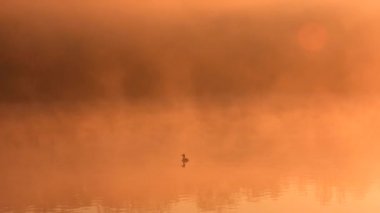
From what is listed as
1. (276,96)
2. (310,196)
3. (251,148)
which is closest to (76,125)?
(251,148)

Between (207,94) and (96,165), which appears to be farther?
(207,94)

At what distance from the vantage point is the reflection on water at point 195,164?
15.5m

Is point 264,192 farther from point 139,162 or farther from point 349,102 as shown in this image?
point 349,102

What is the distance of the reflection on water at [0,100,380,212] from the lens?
50.8 ft

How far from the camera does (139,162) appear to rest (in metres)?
22.1

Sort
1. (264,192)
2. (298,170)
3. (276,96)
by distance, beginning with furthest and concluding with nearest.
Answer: (276,96) → (298,170) → (264,192)

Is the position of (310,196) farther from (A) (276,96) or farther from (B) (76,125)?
(A) (276,96)

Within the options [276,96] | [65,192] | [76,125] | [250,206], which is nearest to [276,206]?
[250,206]

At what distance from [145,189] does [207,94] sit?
38451 mm

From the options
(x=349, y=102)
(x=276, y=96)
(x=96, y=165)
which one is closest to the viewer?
(x=96, y=165)

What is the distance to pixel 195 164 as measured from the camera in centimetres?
2103

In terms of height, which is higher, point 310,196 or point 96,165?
point 96,165

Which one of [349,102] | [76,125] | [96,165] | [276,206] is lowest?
[276,206]

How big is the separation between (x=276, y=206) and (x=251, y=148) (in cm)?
920
